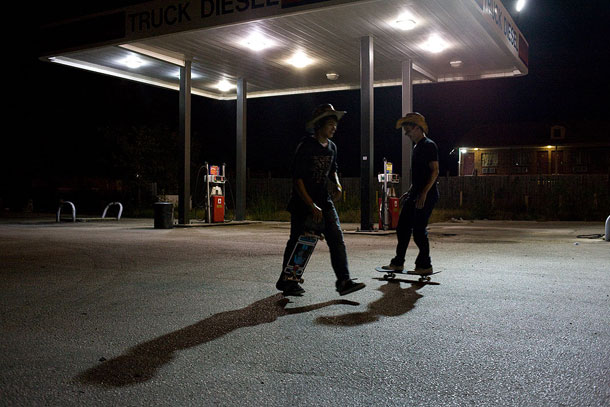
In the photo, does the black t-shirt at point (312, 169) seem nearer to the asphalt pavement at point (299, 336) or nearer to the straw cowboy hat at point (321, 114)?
the straw cowboy hat at point (321, 114)

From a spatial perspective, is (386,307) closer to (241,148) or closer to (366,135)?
(366,135)

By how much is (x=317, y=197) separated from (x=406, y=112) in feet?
40.8

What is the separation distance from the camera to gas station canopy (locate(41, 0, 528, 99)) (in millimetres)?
14273

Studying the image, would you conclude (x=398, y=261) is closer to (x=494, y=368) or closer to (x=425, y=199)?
(x=425, y=199)

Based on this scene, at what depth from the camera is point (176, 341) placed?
4.46m

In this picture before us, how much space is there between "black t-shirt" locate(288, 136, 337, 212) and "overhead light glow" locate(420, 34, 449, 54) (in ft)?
35.3

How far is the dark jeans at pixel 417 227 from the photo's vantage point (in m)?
7.30

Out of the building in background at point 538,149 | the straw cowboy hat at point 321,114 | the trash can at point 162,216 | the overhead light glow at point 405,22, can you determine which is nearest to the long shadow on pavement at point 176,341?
the straw cowboy hat at point 321,114

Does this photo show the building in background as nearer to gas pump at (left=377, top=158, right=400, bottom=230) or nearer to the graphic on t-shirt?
gas pump at (left=377, top=158, right=400, bottom=230)

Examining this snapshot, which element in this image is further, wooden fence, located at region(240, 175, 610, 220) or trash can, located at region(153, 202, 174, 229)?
wooden fence, located at region(240, 175, 610, 220)

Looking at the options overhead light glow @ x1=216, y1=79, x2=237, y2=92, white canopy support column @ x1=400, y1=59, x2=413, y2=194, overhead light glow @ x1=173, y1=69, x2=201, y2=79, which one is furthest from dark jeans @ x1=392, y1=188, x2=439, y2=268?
overhead light glow @ x1=216, y1=79, x2=237, y2=92

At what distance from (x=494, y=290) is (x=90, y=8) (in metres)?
17.5

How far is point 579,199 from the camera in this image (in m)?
26.4

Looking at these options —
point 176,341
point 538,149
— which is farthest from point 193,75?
point 538,149
